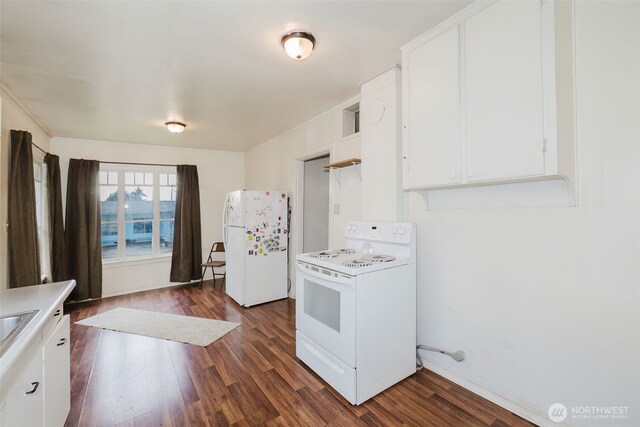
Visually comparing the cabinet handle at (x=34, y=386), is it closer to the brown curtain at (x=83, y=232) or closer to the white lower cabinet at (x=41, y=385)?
the white lower cabinet at (x=41, y=385)

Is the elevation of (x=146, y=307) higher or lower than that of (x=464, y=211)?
lower

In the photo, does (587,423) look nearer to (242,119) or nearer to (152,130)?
(242,119)

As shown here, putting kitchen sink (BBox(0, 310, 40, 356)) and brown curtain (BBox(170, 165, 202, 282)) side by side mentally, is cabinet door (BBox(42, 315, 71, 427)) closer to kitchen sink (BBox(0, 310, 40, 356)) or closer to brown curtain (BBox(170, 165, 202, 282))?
kitchen sink (BBox(0, 310, 40, 356))

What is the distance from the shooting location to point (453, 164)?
1.74 meters

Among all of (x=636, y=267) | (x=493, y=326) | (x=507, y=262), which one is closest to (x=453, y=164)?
(x=507, y=262)

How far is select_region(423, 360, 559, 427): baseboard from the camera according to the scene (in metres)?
1.63

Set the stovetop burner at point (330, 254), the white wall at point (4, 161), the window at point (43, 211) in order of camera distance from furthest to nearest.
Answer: the window at point (43, 211)
the white wall at point (4, 161)
the stovetop burner at point (330, 254)

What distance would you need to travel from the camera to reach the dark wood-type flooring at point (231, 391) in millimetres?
1736

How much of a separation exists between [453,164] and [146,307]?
4.16m


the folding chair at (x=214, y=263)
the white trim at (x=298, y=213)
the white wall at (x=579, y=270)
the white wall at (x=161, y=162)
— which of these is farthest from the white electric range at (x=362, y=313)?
the white wall at (x=161, y=162)

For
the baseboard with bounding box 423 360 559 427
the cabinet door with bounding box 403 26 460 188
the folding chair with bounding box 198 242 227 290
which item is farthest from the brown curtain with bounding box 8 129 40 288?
the baseboard with bounding box 423 360 559 427

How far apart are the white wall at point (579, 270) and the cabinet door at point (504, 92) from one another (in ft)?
0.85

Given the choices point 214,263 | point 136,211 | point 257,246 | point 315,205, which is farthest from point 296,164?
point 136,211

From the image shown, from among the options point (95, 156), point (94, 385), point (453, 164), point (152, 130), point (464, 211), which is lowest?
point (94, 385)
